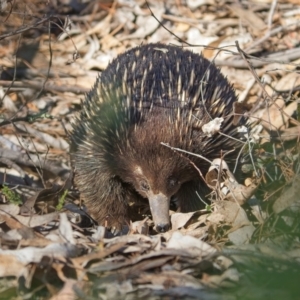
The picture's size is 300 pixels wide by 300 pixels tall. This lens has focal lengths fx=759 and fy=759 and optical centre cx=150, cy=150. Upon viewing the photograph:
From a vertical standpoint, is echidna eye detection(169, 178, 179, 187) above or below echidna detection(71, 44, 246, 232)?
below

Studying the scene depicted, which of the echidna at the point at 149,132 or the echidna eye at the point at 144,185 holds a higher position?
the echidna at the point at 149,132

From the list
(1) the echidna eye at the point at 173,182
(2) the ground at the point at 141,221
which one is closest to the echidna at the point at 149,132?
(1) the echidna eye at the point at 173,182

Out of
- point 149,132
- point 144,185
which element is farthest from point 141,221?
point 149,132

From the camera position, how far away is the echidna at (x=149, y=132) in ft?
12.3

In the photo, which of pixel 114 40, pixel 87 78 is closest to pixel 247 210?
pixel 87 78

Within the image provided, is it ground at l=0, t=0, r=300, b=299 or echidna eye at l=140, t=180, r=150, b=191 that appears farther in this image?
echidna eye at l=140, t=180, r=150, b=191

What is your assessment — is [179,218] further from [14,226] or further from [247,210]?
[14,226]

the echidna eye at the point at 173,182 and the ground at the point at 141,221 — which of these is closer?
the ground at the point at 141,221

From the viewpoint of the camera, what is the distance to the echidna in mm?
3746

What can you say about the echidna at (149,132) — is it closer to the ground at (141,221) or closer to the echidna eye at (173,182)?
the echidna eye at (173,182)

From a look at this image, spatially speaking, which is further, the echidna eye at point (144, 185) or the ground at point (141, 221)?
the echidna eye at point (144, 185)

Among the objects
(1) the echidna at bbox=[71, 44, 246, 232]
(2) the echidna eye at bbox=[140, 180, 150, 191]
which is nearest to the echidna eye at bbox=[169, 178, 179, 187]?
(1) the echidna at bbox=[71, 44, 246, 232]

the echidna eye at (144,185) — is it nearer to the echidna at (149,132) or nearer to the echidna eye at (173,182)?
the echidna at (149,132)

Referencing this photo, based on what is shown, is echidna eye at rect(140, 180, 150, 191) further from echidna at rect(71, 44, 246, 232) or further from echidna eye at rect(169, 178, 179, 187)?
echidna eye at rect(169, 178, 179, 187)
